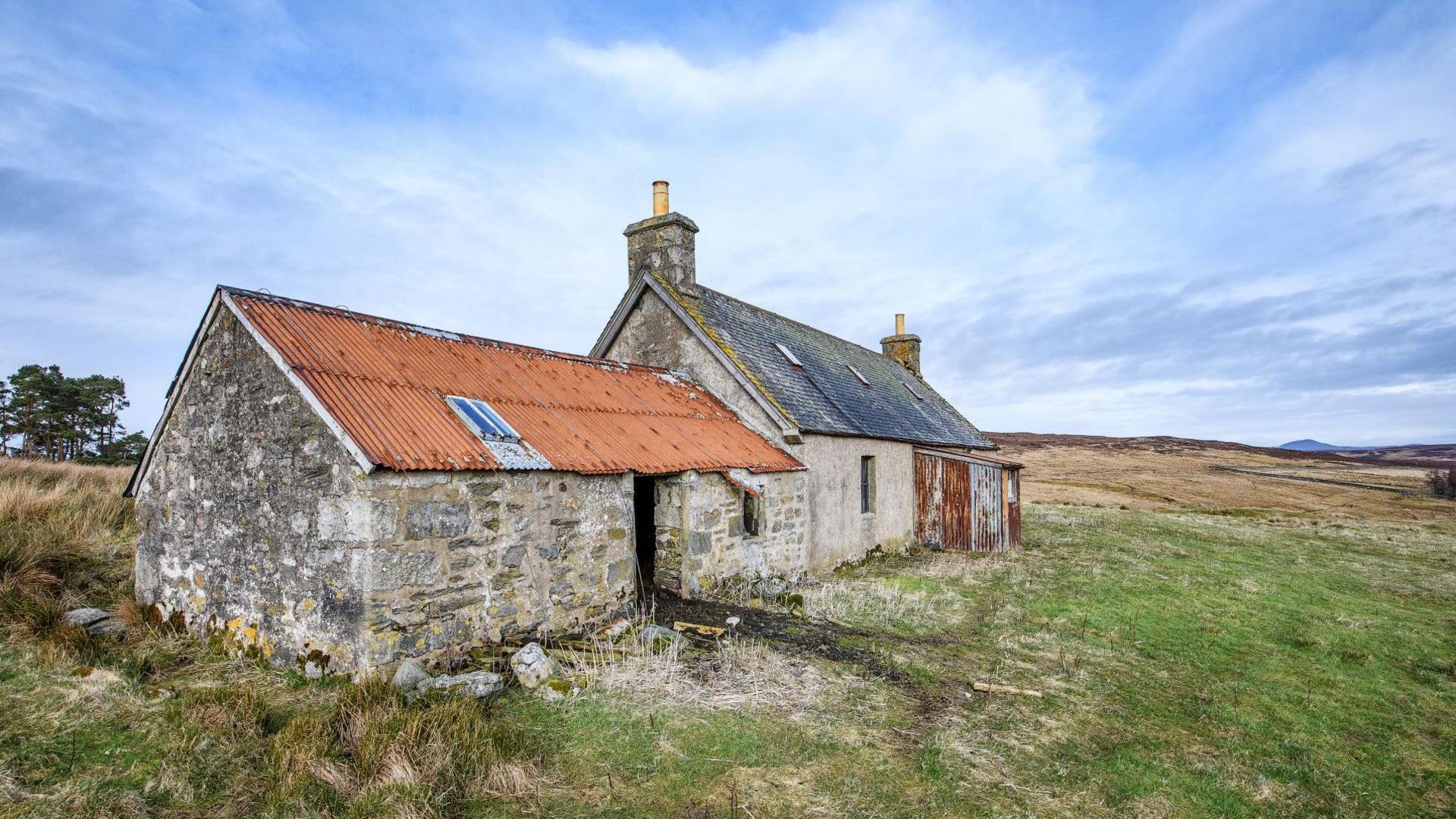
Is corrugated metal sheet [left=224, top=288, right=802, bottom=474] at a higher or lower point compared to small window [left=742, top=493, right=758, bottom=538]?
higher

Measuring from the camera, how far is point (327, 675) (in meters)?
6.71

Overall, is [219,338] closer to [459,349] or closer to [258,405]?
[258,405]

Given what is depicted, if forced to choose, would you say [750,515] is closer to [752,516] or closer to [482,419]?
[752,516]

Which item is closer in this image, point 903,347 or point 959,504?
point 959,504

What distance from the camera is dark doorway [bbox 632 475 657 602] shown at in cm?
1089

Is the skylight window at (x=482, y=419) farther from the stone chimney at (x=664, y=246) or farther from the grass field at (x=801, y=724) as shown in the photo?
the stone chimney at (x=664, y=246)

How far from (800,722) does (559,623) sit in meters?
Result: 3.41

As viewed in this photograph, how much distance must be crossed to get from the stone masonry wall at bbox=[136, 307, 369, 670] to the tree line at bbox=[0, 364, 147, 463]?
20.0 metres

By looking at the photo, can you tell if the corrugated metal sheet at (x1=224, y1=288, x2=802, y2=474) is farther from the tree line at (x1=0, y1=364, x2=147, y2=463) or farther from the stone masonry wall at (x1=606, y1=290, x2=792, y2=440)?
the tree line at (x1=0, y1=364, x2=147, y2=463)

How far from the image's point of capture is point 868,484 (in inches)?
637

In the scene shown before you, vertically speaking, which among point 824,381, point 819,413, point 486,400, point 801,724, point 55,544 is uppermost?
point 824,381

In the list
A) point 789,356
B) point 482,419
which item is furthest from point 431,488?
point 789,356

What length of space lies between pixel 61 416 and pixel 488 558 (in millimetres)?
27260

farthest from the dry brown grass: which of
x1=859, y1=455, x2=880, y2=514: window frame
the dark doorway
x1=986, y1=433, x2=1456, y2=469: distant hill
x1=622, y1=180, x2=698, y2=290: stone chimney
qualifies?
the dark doorway
